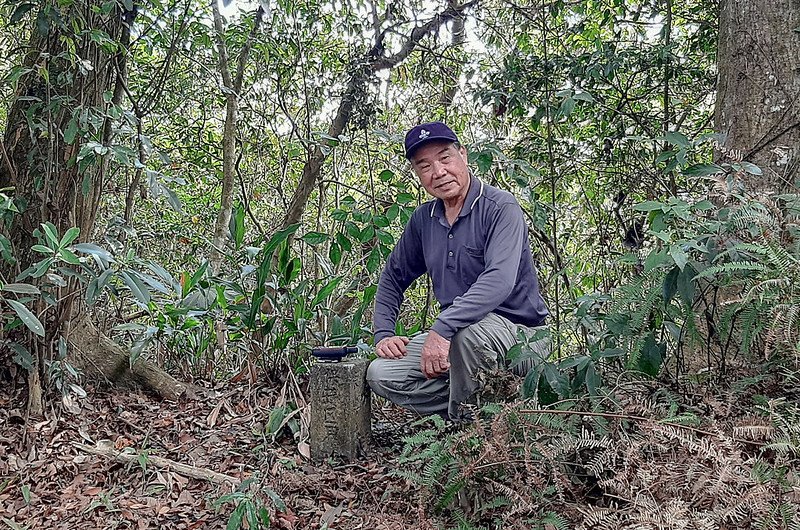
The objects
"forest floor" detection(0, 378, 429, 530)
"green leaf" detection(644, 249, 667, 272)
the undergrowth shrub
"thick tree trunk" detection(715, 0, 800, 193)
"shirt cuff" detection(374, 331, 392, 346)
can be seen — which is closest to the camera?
the undergrowth shrub

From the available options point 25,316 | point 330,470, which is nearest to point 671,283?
Result: point 330,470

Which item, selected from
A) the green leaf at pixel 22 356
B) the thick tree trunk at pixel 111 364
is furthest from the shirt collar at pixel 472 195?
the green leaf at pixel 22 356

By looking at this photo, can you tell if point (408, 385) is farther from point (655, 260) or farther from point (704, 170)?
point (704, 170)

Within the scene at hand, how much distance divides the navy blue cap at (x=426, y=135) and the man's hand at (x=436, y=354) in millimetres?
897

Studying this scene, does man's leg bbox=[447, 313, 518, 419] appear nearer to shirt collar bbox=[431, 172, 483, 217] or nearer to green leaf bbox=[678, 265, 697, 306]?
shirt collar bbox=[431, 172, 483, 217]

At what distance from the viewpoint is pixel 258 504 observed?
250 centimetres

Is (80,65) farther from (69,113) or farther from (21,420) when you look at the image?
(21,420)

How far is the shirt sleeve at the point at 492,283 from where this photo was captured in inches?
109

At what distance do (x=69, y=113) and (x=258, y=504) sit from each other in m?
2.20

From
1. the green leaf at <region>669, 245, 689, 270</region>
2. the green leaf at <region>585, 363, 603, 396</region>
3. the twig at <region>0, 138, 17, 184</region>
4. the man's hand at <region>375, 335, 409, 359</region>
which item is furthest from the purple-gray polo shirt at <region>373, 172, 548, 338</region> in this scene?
the twig at <region>0, 138, 17, 184</region>

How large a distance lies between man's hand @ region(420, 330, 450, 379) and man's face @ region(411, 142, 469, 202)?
2.35ft

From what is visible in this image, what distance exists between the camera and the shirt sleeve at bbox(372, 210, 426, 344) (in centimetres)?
335

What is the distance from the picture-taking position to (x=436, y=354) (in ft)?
9.18

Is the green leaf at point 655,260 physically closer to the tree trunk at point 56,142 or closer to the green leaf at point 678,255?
the green leaf at point 678,255
